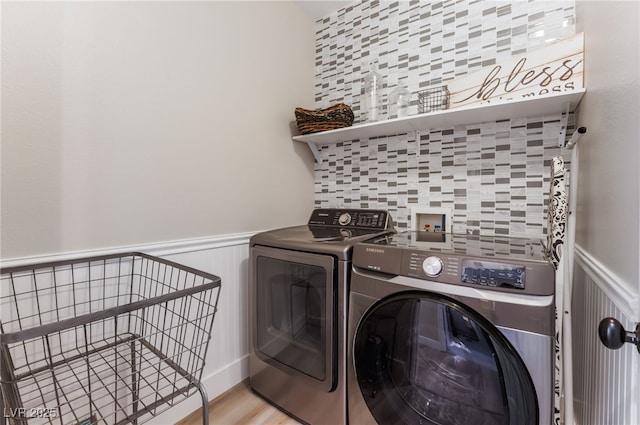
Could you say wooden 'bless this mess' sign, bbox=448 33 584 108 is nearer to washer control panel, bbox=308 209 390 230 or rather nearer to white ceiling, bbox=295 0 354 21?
washer control panel, bbox=308 209 390 230

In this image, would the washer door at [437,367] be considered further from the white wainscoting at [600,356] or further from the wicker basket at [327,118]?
the wicker basket at [327,118]

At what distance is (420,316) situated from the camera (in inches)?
39.4

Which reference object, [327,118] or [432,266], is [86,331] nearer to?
[432,266]

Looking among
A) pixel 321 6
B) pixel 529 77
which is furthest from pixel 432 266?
pixel 321 6

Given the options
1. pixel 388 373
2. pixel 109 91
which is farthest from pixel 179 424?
pixel 109 91

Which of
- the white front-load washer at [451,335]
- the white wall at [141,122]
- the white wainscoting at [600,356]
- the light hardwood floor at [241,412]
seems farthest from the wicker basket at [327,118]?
the light hardwood floor at [241,412]

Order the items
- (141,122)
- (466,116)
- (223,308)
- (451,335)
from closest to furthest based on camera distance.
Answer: (451,335) → (141,122) → (466,116) → (223,308)

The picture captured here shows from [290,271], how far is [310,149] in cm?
108

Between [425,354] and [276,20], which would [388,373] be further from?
[276,20]

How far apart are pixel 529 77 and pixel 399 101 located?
65 centimetres

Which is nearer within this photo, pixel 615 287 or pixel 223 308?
pixel 615 287

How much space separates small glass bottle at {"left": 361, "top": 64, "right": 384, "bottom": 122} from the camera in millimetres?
1793

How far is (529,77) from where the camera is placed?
1289 millimetres

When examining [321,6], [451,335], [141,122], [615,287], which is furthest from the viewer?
[321,6]
